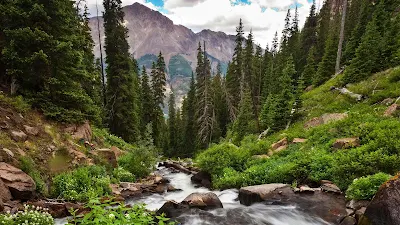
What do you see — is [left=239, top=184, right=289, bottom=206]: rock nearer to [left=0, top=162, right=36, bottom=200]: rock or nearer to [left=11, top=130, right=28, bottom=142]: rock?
[left=0, top=162, right=36, bottom=200]: rock

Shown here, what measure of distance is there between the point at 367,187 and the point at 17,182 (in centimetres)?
1158

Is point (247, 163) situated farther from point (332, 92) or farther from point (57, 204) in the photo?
point (332, 92)

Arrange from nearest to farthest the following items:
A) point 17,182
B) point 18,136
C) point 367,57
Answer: point 17,182
point 18,136
point 367,57

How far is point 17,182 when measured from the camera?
26.3 feet

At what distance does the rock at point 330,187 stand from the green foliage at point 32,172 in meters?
10.8

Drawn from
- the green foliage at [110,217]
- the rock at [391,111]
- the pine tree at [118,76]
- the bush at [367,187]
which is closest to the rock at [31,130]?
the green foliage at [110,217]

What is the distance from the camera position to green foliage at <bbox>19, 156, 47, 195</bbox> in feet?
29.3

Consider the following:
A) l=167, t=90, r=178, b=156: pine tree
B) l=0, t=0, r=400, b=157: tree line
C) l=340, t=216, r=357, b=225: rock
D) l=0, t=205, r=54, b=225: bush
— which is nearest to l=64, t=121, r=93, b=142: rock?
l=0, t=0, r=400, b=157: tree line

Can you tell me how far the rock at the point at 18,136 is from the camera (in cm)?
1020

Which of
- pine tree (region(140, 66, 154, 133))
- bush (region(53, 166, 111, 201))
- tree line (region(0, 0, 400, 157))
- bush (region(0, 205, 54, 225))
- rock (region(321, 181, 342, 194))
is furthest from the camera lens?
pine tree (region(140, 66, 154, 133))

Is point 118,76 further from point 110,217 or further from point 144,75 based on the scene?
point 110,217

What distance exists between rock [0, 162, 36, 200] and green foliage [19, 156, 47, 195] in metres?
0.44

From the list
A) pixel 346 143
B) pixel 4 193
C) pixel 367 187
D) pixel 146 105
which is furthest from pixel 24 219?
pixel 146 105

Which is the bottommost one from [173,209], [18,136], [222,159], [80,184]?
[173,209]
